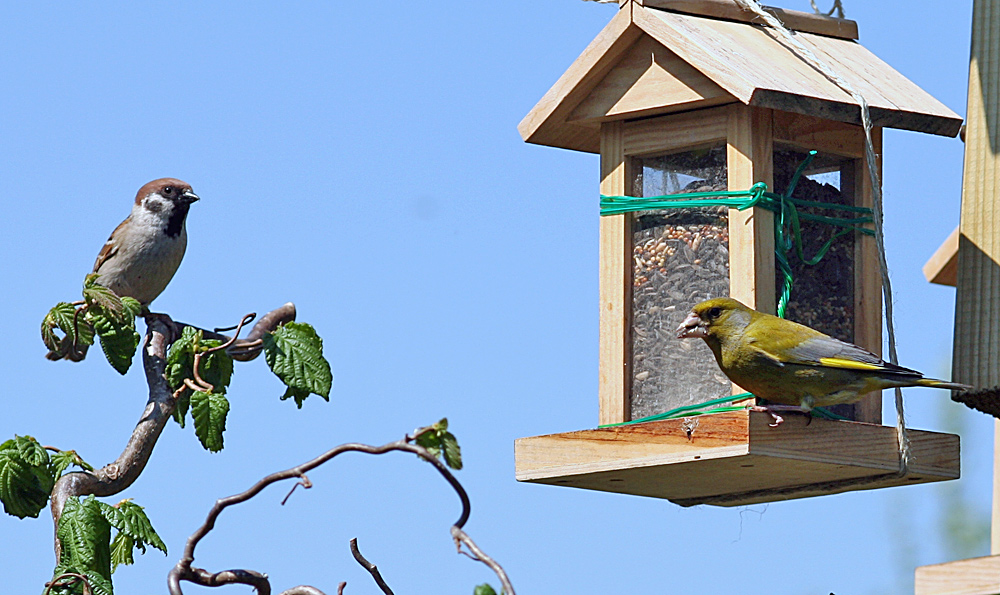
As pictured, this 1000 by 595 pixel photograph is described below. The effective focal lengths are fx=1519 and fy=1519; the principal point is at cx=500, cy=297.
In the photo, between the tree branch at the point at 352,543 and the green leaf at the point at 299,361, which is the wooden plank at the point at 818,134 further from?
the tree branch at the point at 352,543

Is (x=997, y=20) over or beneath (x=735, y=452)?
over

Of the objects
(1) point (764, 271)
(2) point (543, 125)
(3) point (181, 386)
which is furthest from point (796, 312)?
(3) point (181, 386)

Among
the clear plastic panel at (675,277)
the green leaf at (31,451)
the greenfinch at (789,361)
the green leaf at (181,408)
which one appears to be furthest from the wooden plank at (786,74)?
the green leaf at (31,451)

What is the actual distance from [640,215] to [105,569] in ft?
9.23

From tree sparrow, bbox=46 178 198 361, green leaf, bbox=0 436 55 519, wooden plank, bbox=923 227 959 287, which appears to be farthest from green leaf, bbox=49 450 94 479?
wooden plank, bbox=923 227 959 287

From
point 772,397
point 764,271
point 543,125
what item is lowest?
point 772,397

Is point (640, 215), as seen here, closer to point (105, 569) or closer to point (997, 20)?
point (997, 20)

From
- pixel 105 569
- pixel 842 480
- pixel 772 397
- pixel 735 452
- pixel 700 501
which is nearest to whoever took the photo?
pixel 105 569

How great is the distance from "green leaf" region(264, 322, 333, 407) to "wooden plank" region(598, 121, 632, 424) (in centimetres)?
218

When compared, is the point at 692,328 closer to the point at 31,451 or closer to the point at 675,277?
the point at 675,277

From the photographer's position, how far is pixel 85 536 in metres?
3.18

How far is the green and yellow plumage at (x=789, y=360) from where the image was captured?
4801mm

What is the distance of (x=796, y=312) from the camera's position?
17.3 ft

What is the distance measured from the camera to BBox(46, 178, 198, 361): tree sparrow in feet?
21.2
